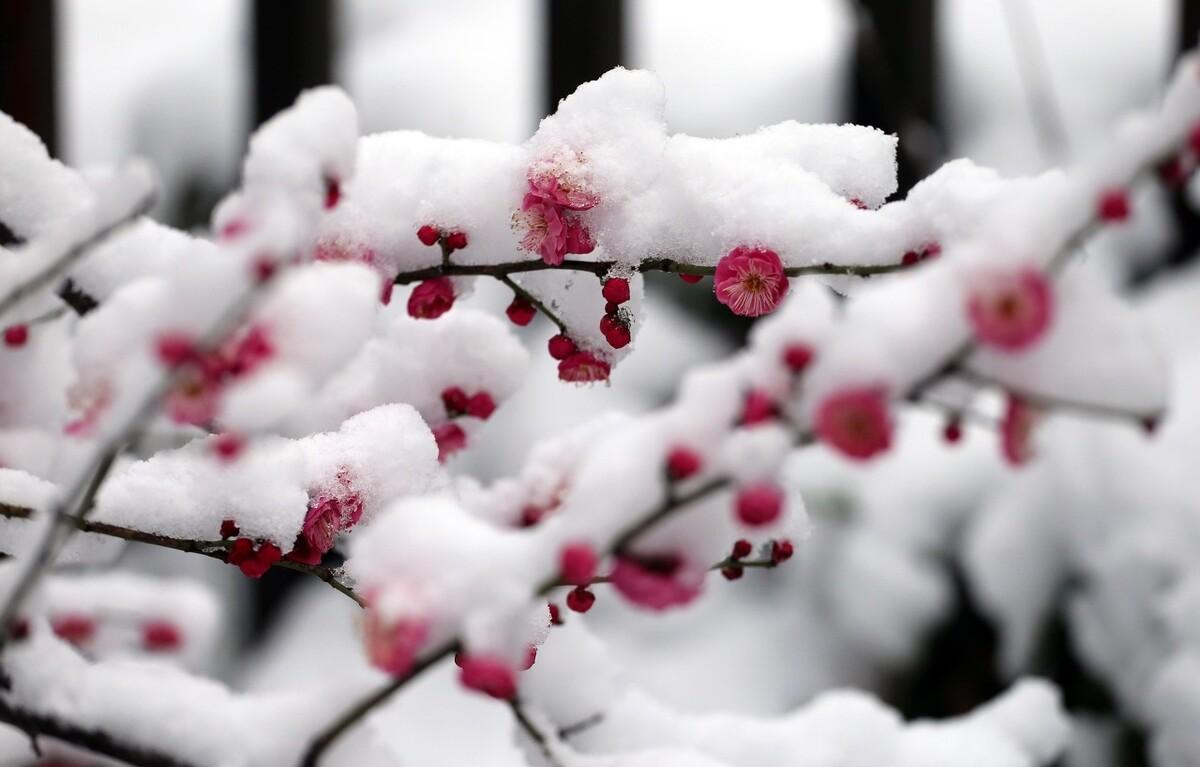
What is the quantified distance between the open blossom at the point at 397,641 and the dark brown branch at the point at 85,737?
0.27m

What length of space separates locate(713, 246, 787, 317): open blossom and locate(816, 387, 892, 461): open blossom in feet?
0.84

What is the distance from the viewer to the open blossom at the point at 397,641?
319 mm

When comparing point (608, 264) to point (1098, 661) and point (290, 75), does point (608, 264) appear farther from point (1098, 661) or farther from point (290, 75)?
point (290, 75)

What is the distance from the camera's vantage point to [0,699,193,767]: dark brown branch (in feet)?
1.74

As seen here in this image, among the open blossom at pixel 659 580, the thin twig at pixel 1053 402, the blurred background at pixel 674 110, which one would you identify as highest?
the thin twig at pixel 1053 402

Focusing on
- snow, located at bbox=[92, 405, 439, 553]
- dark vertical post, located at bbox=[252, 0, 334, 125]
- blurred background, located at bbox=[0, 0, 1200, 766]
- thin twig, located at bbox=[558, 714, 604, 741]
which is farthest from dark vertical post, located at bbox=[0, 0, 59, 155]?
thin twig, located at bbox=[558, 714, 604, 741]

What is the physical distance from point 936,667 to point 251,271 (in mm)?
1597

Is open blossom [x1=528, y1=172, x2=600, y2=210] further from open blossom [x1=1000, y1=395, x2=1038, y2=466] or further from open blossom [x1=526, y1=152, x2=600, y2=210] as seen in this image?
open blossom [x1=1000, y1=395, x2=1038, y2=466]

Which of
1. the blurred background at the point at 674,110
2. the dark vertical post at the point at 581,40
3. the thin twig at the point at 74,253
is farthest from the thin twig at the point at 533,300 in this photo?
the dark vertical post at the point at 581,40

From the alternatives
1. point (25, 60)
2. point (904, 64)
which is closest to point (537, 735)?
point (904, 64)

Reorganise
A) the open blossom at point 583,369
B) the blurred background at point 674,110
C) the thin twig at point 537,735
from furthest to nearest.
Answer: the blurred background at point 674,110 → the open blossom at point 583,369 → the thin twig at point 537,735

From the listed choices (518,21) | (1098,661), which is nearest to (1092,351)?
(1098,661)

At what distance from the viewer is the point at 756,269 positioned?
1.80 feet

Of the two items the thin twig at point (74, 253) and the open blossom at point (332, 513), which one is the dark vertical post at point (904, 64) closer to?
the open blossom at point (332, 513)
